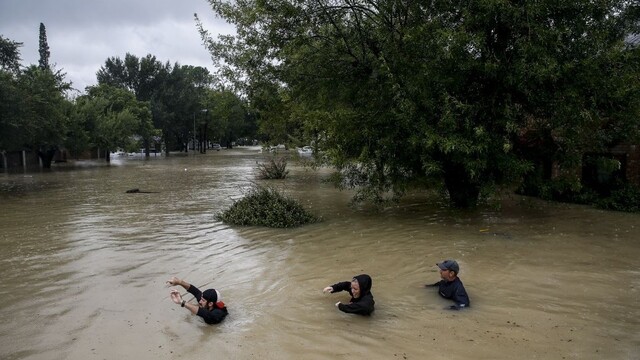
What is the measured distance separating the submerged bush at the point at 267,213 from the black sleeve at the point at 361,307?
22.1 ft

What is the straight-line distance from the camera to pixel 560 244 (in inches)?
441

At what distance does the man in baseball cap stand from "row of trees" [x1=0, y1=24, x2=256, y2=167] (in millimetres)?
11632

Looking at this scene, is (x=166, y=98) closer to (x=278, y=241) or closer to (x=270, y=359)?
(x=278, y=241)

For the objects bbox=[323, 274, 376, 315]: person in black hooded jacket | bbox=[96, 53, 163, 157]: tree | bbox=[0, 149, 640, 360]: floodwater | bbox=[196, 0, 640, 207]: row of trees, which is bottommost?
bbox=[0, 149, 640, 360]: floodwater

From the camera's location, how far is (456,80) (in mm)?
13039

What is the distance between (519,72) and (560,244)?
4212 mm

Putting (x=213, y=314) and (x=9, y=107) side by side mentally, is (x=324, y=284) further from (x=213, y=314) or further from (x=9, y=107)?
(x=9, y=107)

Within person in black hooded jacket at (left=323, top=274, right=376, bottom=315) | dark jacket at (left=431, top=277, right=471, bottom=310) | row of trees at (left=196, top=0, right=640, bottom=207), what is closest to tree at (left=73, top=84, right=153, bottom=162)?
row of trees at (left=196, top=0, right=640, bottom=207)

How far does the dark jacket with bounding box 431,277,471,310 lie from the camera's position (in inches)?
286

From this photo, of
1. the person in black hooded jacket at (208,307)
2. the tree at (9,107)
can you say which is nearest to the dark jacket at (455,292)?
the person in black hooded jacket at (208,307)

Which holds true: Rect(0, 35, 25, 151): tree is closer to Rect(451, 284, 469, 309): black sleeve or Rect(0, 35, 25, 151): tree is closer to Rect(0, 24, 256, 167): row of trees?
Rect(0, 24, 256, 167): row of trees

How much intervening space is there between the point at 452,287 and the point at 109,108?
5355cm

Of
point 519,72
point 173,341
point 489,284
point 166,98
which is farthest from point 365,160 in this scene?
point 166,98

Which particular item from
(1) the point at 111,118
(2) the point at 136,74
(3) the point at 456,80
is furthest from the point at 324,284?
(2) the point at 136,74
